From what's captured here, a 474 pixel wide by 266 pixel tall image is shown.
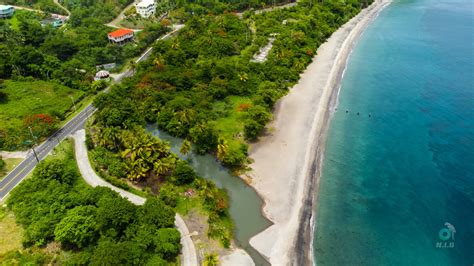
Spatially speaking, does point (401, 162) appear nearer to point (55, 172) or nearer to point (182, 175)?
point (182, 175)

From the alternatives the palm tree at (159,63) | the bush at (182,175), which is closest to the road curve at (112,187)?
the bush at (182,175)

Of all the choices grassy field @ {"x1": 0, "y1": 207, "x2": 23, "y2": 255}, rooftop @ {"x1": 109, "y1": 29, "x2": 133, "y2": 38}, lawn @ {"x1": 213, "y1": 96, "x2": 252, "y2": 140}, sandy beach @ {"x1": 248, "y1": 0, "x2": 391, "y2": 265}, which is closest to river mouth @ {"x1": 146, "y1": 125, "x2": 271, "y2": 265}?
sandy beach @ {"x1": 248, "y1": 0, "x2": 391, "y2": 265}

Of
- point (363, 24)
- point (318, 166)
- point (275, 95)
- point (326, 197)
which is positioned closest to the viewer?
point (326, 197)

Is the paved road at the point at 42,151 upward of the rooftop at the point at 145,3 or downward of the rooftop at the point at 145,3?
downward

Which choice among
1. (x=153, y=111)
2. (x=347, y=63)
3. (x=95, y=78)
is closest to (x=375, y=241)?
(x=153, y=111)

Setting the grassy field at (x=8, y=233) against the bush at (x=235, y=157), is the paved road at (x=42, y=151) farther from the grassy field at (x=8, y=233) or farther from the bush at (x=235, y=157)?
the bush at (x=235, y=157)

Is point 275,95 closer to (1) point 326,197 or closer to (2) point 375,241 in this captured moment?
(1) point 326,197

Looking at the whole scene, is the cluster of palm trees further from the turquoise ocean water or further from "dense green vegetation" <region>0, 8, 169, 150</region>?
the turquoise ocean water
